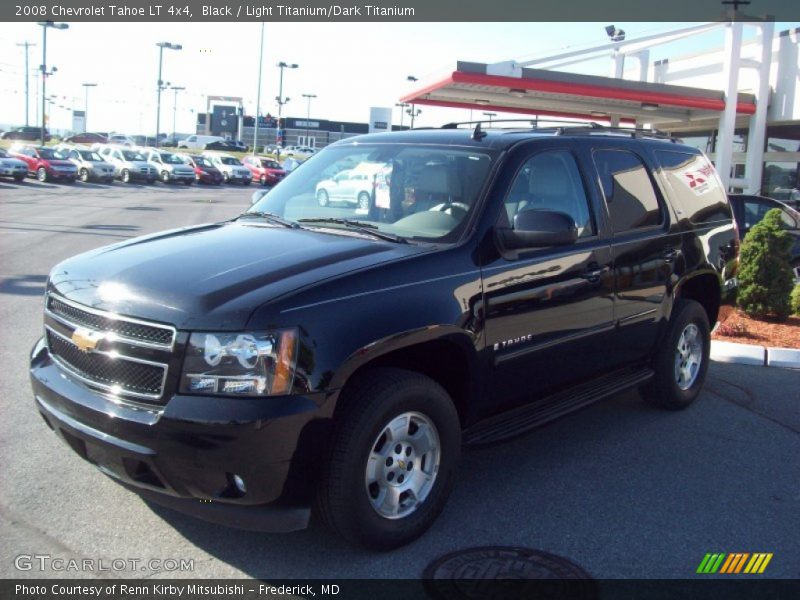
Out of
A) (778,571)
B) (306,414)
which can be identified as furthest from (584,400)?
(306,414)

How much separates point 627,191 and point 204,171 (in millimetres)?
43162

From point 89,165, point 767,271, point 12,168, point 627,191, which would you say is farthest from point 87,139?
point 627,191

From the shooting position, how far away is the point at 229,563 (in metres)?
3.70

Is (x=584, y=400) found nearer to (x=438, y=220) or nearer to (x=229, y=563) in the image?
(x=438, y=220)

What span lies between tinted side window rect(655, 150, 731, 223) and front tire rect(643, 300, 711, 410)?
28.7 inches

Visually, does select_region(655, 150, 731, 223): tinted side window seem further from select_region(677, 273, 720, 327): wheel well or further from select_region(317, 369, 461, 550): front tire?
select_region(317, 369, 461, 550): front tire

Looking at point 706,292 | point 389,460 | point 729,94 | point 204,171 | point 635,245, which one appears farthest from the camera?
point 204,171

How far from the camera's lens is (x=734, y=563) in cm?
392

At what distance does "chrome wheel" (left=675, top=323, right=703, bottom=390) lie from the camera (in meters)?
6.16

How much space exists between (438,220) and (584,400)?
1.53m

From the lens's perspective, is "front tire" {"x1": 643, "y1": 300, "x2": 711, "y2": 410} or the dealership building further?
the dealership building

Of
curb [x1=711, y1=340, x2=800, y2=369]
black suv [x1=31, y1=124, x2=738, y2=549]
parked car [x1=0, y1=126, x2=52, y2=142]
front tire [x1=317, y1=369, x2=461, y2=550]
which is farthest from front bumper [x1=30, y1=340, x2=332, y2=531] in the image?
parked car [x1=0, y1=126, x2=52, y2=142]

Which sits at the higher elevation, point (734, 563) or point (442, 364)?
point (442, 364)

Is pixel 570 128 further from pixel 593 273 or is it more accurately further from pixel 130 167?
pixel 130 167
